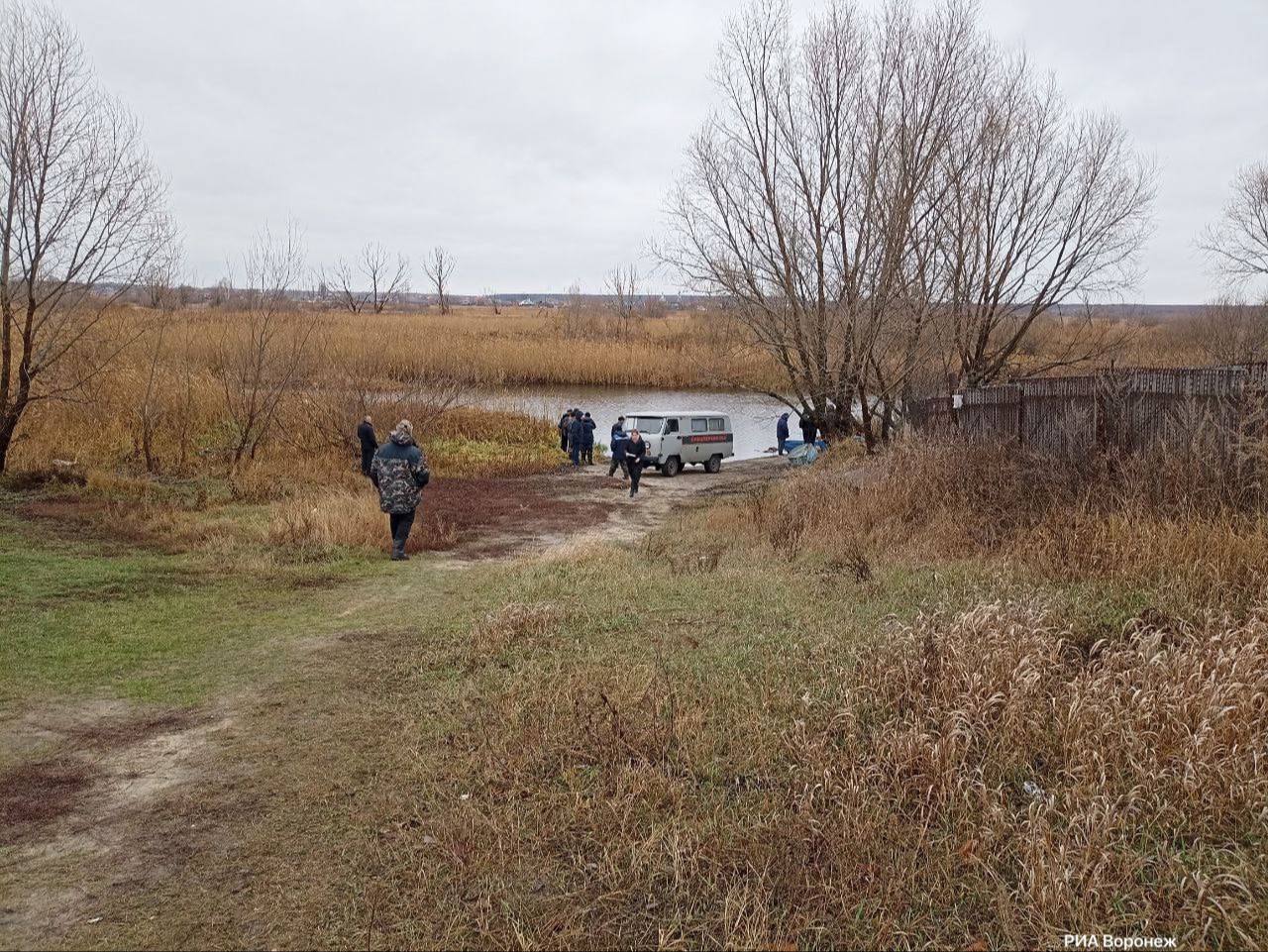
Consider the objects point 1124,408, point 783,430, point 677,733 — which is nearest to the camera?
point 677,733

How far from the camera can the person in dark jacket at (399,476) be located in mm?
11336

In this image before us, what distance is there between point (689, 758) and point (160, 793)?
2.76 m

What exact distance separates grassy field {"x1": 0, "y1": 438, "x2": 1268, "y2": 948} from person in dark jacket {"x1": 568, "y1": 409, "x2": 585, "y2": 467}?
1640 cm

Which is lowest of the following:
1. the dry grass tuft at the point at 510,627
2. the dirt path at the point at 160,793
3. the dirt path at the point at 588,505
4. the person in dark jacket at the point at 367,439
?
the dirt path at the point at 588,505

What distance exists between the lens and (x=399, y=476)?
11.3 meters

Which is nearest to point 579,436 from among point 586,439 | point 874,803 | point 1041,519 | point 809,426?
point 586,439

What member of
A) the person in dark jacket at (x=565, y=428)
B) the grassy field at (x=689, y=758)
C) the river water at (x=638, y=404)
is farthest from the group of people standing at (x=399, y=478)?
the river water at (x=638, y=404)

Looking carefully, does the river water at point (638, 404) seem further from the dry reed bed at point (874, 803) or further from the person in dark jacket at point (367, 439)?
the dry reed bed at point (874, 803)

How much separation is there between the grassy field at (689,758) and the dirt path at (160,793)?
0.02 metres

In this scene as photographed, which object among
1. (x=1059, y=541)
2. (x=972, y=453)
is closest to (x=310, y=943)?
(x=1059, y=541)

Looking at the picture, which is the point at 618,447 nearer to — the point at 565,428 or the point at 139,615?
the point at 565,428

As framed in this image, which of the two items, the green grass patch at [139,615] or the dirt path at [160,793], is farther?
the green grass patch at [139,615]

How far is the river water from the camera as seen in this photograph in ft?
102

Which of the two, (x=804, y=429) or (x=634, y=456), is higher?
(x=804, y=429)
